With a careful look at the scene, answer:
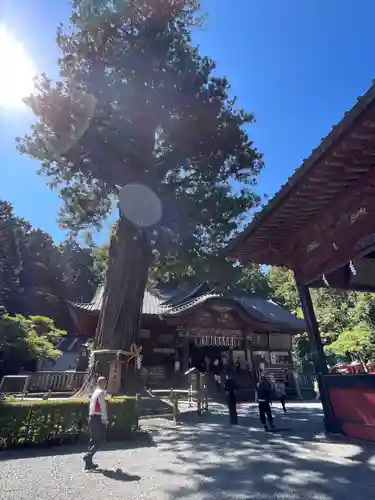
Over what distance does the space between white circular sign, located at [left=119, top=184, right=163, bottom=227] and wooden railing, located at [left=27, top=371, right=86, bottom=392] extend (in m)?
7.43

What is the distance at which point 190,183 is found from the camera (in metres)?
13.6

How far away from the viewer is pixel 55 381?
46.4 ft

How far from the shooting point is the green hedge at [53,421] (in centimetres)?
720

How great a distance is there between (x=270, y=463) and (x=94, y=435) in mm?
3030

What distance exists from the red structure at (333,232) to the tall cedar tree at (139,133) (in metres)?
5.01

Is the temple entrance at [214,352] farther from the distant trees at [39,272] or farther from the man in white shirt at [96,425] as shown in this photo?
the distant trees at [39,272]

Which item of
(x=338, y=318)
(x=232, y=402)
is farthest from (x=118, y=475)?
(x=338, y=318)

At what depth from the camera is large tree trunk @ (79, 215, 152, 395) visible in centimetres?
1096

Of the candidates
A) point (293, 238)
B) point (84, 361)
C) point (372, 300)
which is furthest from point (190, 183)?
point (372, 300)

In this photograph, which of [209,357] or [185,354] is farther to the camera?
[209,357]

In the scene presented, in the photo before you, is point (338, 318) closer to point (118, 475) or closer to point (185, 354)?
point (185, 354)

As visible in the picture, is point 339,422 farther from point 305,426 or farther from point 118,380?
point 118,380

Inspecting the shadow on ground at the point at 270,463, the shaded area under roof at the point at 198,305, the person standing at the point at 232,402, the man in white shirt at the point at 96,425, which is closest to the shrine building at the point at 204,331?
the shaded area under roof at the point at 198,305

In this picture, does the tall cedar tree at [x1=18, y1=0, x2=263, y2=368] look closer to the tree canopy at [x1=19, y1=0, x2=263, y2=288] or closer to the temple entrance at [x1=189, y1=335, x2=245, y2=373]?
the tree canopy at [x1=19, y1=0, x2=263, y2=288]
